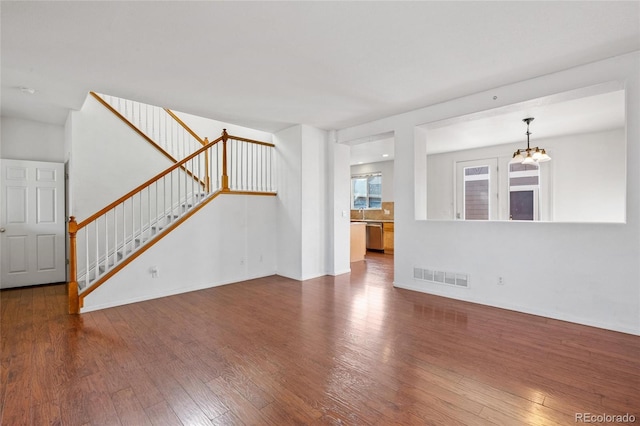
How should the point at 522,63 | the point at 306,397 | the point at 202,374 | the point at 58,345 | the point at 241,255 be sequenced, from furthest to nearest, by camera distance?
the point at 241,255 < the point at 522,63 < the point at 58,345 < the point at 202,374 < the point at 306,397

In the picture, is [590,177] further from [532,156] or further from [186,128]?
[186,128]

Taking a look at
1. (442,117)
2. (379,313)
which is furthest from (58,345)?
(442,117)

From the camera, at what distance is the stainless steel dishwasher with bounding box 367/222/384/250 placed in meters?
8.72

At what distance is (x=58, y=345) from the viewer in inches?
109

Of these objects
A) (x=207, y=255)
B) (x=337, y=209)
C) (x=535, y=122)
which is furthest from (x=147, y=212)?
(x=535, y=122)

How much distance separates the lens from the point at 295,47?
2721 millimetres

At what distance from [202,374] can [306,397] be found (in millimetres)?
864

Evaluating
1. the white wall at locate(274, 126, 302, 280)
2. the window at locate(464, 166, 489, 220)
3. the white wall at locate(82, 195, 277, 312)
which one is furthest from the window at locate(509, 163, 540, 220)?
the white wall at locate(82, 195, 277, 312)

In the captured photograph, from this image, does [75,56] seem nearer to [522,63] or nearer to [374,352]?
[374,352]

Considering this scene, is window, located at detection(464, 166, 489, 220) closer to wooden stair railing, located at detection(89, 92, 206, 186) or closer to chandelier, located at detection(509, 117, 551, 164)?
chandelier, located at detection(509, 117, 551, 164)

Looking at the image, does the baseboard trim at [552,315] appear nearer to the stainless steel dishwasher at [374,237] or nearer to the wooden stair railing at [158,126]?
the stainless steel dishwasher at [374,237]

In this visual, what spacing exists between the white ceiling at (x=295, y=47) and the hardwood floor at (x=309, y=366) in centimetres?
276

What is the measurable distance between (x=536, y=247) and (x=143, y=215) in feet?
19.7

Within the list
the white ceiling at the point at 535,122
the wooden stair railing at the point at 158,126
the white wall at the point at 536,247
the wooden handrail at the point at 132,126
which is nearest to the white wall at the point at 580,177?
the white ceiling at the point at 535,122
